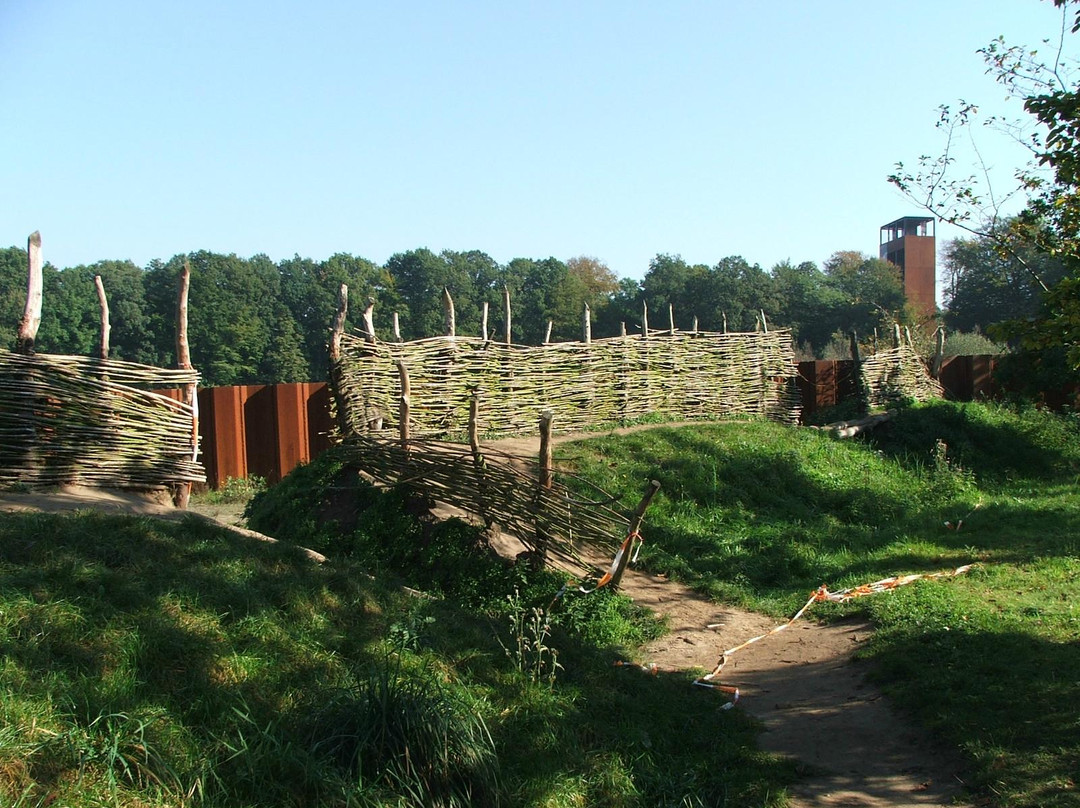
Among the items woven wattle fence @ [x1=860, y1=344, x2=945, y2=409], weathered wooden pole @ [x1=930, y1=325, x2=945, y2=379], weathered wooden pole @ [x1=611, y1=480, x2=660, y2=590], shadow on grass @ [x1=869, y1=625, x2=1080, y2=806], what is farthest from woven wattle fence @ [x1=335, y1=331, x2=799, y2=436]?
shadow on grass @ [x1=869, y1=625, x2=1080, y2=806]

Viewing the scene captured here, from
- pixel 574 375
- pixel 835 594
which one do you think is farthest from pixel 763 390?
pixel 835 594

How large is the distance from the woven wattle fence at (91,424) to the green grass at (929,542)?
4.64m

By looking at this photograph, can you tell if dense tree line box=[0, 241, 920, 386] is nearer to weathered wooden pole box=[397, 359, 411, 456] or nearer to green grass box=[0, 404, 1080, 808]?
weathered wooden pole box=[397, 359, 411, 456]

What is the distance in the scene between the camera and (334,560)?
5738 millimetres

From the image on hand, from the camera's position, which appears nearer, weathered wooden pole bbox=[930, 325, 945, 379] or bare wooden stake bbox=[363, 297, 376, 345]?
bare wooden stake bbox=[363, 297, 376, 345]

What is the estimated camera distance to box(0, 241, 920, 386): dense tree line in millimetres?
32531

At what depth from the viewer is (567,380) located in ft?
44.4

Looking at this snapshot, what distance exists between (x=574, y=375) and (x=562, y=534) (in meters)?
7.33

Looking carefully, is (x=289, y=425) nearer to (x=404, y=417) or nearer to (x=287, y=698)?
(x=404, y=417)

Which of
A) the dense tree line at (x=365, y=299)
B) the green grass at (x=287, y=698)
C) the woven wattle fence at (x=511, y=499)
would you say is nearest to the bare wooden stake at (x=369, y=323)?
the woven wattle fence at (x=511, y=499)

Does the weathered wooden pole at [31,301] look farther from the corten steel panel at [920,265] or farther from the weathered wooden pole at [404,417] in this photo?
the corten steel panel at [920,265]

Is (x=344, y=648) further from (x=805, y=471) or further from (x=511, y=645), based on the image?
(x=805, y=471)

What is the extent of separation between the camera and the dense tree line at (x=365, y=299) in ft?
107

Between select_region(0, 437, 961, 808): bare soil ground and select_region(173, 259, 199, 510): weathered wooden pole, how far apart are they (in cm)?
21
